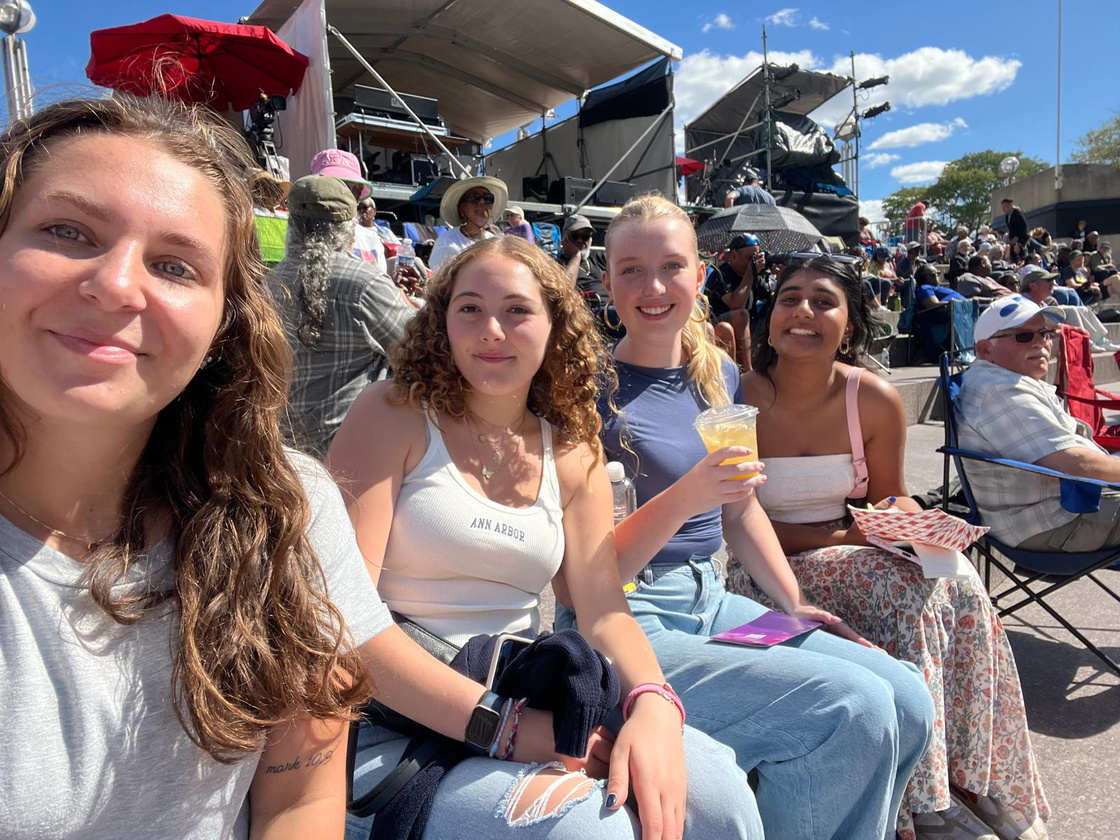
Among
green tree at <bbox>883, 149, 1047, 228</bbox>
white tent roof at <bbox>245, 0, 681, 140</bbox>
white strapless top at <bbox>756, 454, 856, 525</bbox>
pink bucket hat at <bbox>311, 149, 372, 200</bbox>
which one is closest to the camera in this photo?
white strapless top at <bbox>756, 454, 856, 525</bbox>

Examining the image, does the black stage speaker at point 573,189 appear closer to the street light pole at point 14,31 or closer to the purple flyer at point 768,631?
the street light pole at point 14,31

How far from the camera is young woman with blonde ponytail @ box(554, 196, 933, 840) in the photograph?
1.60m

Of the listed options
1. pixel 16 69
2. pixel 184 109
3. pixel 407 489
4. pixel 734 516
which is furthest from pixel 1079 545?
pixel 16 69

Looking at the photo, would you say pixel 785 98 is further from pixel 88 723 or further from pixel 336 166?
pixel 88 723

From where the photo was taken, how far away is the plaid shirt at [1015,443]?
113 inches

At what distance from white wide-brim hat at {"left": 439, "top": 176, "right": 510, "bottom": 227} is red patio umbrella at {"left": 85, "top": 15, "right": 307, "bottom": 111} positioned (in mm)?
3449

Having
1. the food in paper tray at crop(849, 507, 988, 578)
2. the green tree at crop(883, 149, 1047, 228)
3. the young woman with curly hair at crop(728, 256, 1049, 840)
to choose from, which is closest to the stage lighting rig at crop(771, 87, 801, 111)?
the young woman with curly hair at crop(728, 256, 1049, 840)

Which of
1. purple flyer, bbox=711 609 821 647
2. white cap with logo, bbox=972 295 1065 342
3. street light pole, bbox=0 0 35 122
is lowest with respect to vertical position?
purple flyer, bbox=711 609 821 647

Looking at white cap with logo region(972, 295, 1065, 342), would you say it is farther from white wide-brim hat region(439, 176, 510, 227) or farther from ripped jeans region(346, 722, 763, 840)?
white wide-brim hat region(439, 176, 510, 227)

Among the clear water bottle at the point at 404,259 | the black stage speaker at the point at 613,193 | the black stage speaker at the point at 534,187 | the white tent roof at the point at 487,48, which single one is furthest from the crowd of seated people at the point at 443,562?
the black stage speaker at the point at 534,187

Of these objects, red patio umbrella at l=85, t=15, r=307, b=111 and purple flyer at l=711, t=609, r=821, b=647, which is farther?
red patio umbrella at l=85, t=15, r=307, b=111

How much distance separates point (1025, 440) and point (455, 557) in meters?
2.50

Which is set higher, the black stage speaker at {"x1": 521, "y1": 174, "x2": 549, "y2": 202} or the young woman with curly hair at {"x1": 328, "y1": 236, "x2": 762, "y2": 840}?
the black stage speaker at {"x1": 521, "y1": 174, "x2": 549, "y2": 202}

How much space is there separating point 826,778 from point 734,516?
797mm
